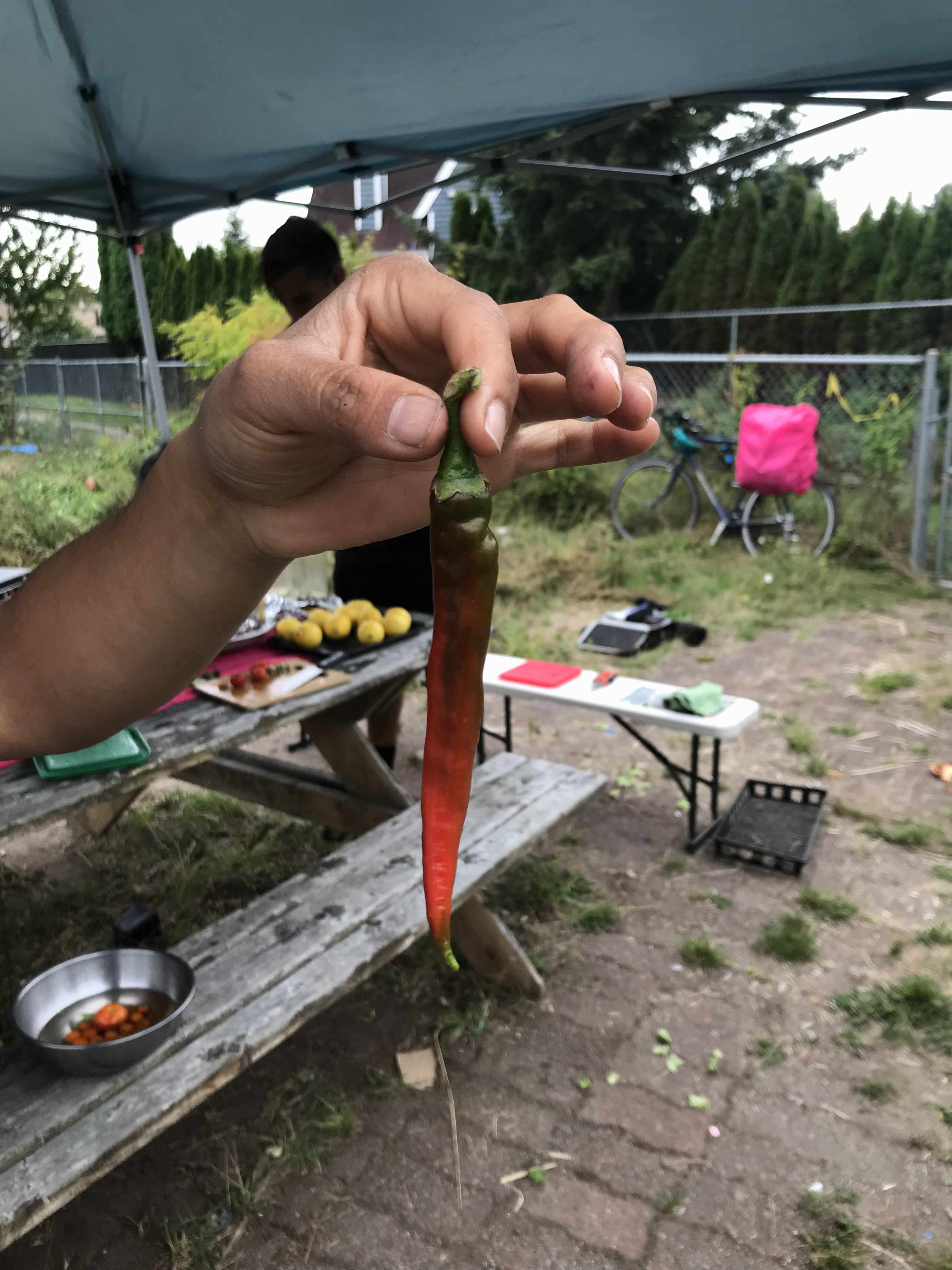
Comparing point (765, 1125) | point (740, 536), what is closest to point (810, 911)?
point (765, 1125)

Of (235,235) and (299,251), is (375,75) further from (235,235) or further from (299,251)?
(235,235)

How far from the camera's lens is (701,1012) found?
3285 millimetres

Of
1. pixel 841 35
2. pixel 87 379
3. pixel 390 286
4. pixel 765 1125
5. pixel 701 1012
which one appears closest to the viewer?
pixel 390 286

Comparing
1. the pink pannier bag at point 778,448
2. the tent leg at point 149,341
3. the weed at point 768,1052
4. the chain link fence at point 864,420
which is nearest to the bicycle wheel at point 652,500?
the chain link fence at point 864,420

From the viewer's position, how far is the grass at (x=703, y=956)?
352cm

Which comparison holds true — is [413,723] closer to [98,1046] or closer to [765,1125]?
[765,1125]

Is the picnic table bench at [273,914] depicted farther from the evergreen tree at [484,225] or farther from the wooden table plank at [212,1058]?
the evergreen tree at [484,225]

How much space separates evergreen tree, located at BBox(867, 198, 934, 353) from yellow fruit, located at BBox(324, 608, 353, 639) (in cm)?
1032

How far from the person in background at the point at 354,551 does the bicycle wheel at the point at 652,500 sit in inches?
209

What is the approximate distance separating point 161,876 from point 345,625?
1.49 meters

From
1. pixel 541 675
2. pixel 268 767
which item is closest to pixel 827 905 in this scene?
pixel 541 675

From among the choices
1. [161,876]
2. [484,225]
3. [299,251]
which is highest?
[484,225]

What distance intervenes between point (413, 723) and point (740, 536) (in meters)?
4.95

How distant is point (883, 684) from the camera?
6.25 metres
